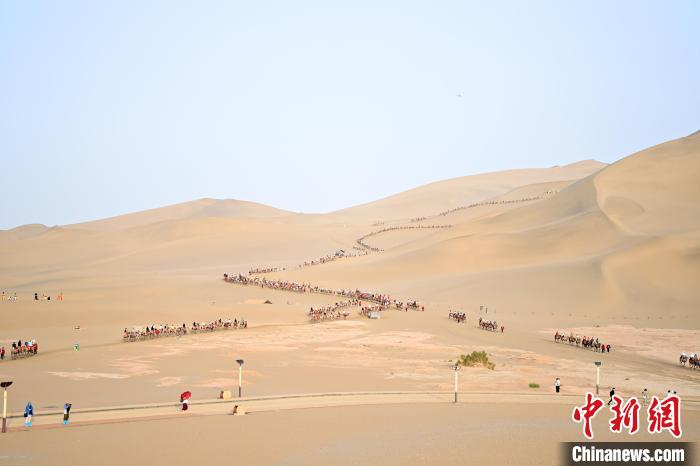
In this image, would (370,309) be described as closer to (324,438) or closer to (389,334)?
(389,334)

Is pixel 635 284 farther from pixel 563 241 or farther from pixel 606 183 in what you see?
pixel 606 183

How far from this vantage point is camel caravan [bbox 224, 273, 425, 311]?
51031 mm

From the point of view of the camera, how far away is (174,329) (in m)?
40.0

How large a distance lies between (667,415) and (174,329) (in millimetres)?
27565

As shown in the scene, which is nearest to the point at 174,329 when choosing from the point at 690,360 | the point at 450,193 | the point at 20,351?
the point at 20,351

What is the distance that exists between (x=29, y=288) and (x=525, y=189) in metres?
86.3

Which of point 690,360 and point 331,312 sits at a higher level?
point 331,312

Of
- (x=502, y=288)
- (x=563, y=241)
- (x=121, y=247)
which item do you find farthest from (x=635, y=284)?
(x=121, y=247)

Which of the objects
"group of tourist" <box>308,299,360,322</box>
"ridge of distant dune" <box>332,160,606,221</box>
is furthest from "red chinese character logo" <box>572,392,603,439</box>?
"ridge of distant dune" <box>332,160,606,221</box>

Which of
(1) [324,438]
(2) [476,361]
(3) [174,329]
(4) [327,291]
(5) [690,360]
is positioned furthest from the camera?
(4) [327,291]

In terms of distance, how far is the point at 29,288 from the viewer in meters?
67.1

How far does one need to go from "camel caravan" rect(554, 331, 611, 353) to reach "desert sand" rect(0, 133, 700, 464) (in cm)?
73

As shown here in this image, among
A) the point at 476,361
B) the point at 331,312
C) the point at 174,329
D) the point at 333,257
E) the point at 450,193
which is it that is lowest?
the point at 476,361

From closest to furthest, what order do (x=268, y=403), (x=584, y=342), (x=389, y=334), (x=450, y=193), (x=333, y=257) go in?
1. (x=268, y=403)
2. (x=584, y=342)
3. (x=389, y=334)
4. (x=333, y=257)
5. (x=450, y=193)
